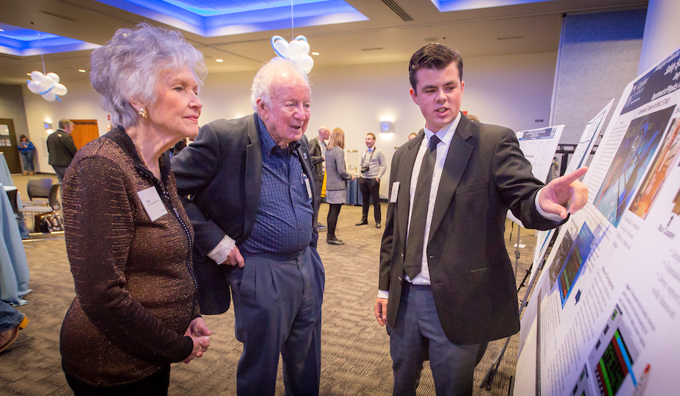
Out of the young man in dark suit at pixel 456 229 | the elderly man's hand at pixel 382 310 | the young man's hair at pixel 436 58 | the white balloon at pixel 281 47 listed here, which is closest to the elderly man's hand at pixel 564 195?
the young man in dark suit at pixel 456 229

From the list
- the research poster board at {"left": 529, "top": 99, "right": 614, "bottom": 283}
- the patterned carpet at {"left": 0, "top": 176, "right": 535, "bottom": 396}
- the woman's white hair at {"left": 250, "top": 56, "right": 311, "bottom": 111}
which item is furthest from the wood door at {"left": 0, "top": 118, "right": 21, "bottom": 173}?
the research poster board at {"left": 529, "top": 99, "right": 614, "bottom": 283}

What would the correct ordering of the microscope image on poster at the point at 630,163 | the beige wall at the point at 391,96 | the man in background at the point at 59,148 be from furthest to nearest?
the beige wall at the point at 391,96 → the man in background at the point at 59,148 → the microscope image on poster at the point at 630,163

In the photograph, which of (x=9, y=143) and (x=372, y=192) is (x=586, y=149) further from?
(x=9, y=143)

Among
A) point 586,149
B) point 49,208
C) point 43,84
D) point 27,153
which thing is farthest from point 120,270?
point 27,153

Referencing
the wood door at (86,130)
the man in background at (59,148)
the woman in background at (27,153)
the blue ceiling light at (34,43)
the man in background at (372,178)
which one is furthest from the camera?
the woman in background at (27,153)

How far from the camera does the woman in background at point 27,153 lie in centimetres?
1416

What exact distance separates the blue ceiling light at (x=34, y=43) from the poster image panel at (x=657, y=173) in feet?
34.3

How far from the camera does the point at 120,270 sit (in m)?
0.87

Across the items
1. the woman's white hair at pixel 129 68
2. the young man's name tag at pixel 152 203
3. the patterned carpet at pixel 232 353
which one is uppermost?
the woman's white hair at pixel 129 68

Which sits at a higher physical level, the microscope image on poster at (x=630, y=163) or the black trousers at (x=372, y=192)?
the microscope image on poster at (x=630, y=163)

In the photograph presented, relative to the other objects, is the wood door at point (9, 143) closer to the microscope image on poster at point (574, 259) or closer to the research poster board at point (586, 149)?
the research poster board at point (586, 149)

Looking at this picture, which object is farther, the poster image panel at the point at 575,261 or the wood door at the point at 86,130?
the wood door at the point at 86,130

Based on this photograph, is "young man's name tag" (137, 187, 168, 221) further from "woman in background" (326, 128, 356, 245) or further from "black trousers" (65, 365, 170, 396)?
→ "woman in background" (326, 128, 356, 245)

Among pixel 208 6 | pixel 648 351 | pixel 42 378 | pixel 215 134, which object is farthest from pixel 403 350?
pixel 208 6
